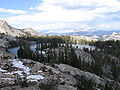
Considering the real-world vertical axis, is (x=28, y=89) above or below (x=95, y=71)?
above

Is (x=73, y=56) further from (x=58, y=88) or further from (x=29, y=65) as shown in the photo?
(x=58, y=88)

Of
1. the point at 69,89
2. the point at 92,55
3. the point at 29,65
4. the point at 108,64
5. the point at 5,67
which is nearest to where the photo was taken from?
the point at 69,89

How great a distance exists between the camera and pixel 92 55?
178 metres

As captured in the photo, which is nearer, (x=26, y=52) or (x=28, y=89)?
(x=28, y=89)

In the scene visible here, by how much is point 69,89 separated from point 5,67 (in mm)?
35845

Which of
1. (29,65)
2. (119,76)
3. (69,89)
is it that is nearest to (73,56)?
(119,76)

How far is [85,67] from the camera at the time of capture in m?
124

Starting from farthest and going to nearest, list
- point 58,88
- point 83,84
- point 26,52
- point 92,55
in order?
point 92,55
point 26,52
point 83,84
point 58,88

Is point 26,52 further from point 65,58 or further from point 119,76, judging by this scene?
point 119,76

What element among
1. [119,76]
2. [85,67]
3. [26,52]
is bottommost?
[119,76]

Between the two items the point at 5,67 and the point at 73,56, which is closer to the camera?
the point at 5,67

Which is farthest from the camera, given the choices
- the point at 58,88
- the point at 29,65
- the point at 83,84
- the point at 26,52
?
the point at 26,52

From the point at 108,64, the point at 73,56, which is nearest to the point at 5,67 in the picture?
the point at 73,56

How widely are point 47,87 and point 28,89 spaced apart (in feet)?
10.6
